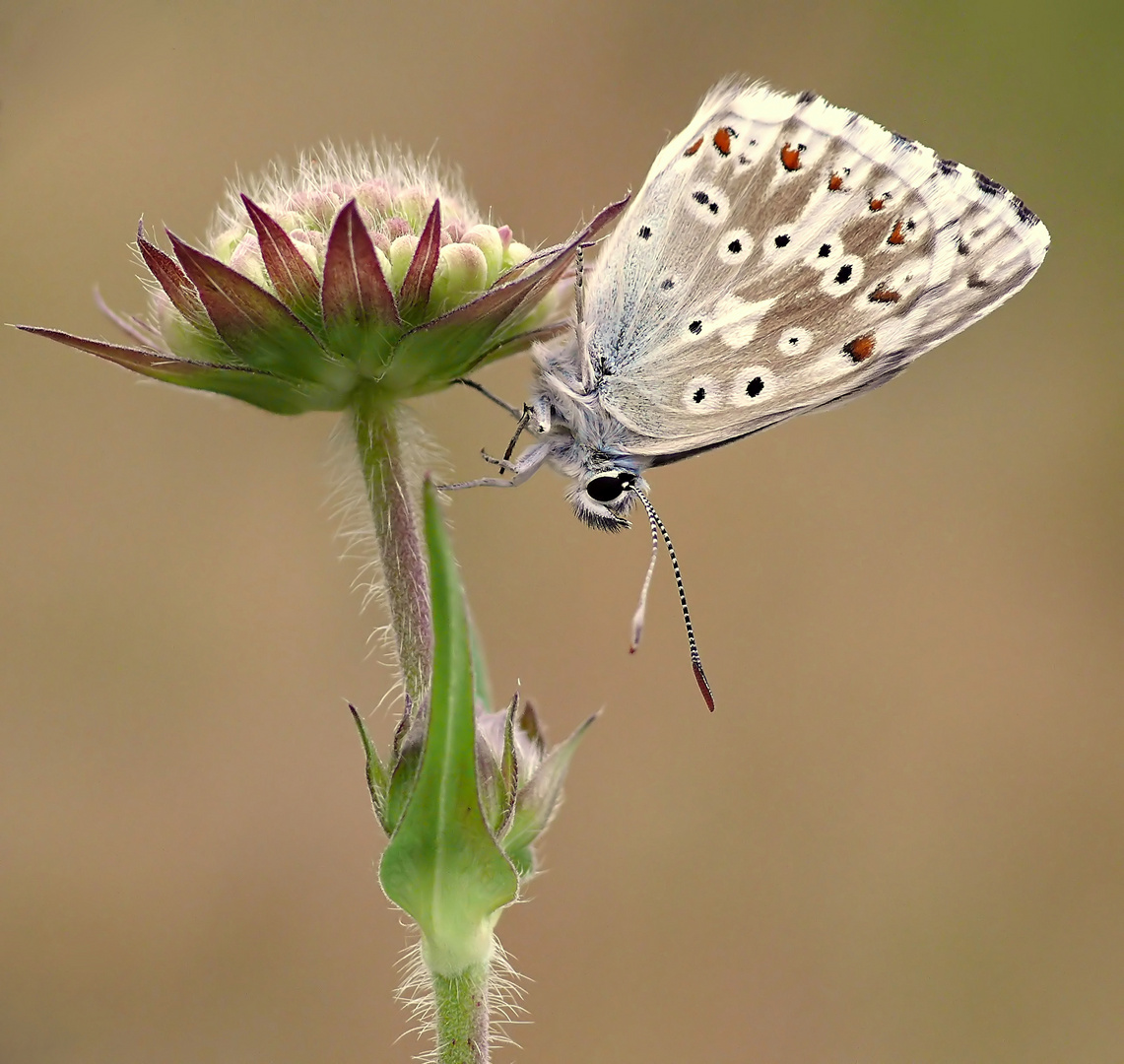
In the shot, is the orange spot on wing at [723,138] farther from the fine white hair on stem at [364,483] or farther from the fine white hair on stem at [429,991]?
the fine white hair on stem at [429,991]

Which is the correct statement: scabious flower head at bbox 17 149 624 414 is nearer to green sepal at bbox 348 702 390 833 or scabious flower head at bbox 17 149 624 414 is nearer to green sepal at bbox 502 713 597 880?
green sepal at bbox 348 702 390 833

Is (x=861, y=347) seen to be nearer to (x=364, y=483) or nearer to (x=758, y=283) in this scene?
(x=758, y=283)

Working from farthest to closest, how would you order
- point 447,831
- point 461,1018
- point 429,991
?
1. point 429,991
2. point 461,1018
3. point 447,831

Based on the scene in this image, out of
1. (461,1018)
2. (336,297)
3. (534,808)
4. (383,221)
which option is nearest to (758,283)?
(383,221)

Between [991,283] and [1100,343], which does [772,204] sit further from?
[1100,343]

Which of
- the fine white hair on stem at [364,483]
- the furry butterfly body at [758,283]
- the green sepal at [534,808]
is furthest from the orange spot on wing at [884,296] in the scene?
the green sepal at [534,808]

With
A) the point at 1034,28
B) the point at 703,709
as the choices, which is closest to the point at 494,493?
the point at 703,709

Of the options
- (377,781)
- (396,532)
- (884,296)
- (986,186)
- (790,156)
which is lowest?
(377,781)

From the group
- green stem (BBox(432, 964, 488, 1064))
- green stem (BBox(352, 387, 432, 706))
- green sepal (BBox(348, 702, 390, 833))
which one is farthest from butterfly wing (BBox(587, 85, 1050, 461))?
green stem (BBox(432, 964, 488, 1064))
